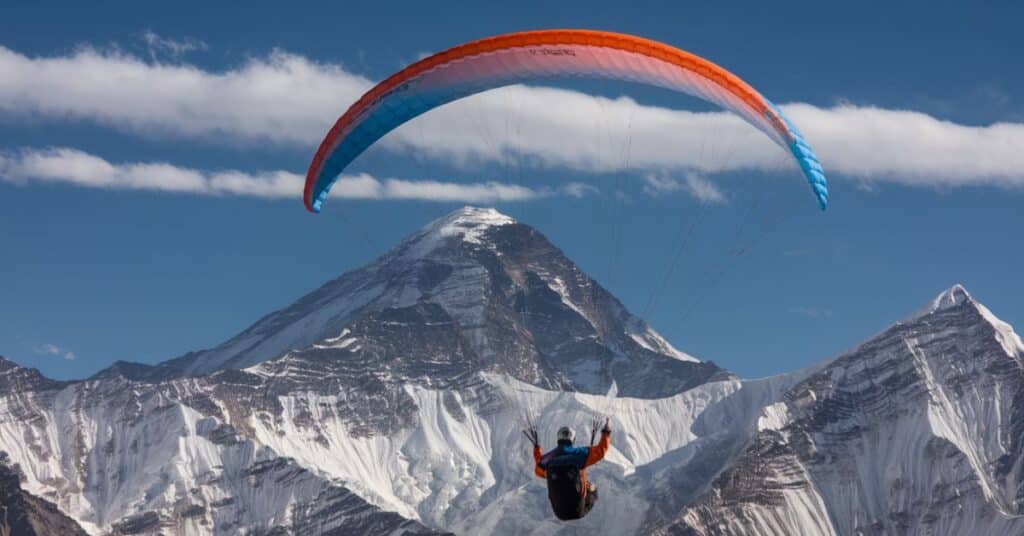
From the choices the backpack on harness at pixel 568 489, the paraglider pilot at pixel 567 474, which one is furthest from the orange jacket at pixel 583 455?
the backpack on harness at pixel 568 489

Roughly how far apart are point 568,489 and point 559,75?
15.8 meters

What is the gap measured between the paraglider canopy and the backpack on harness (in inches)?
554

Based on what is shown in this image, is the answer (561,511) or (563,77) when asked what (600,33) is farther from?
(561,511)

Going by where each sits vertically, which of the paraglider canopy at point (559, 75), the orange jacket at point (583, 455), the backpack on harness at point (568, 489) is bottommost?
the backpack on harness at point (568, 489)

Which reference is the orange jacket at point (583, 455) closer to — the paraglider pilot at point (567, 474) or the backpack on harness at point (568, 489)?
the paraglider pilot at point (567, 474)

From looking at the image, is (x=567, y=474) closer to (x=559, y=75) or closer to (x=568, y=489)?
(x=568, y=489)

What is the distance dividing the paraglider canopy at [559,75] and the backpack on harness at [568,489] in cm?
1406

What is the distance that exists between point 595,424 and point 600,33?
14.1 metres

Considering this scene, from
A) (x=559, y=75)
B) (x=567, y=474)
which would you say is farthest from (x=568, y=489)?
(x=559, y=75)

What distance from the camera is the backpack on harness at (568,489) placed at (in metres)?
61.8

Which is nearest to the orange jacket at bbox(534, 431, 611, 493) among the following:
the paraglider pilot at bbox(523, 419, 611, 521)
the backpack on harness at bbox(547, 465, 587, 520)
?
the paraglider pilot at bbox(523, 419, 611, 521)

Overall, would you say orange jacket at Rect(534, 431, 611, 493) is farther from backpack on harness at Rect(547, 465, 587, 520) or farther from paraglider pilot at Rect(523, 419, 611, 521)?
backpack on harness at Rect(547, 465, 587, 520)

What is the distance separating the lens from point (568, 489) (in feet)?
203

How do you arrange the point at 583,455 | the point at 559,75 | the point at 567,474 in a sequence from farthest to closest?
the point at 559,75 < the point at 583,455 < the point at 567,474
